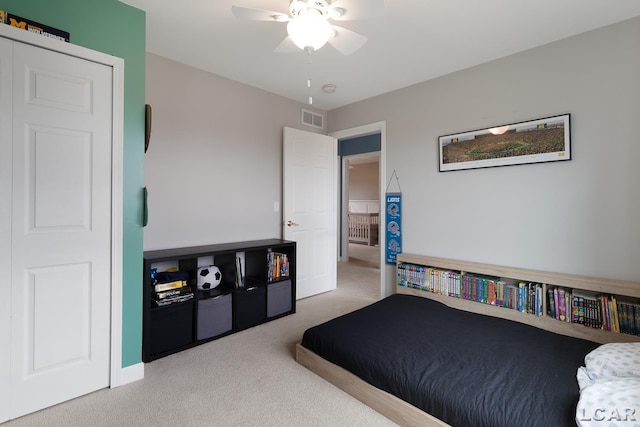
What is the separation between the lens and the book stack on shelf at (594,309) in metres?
2.13

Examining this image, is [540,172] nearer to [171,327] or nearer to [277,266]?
[277,266]

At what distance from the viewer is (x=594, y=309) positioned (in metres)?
2.27

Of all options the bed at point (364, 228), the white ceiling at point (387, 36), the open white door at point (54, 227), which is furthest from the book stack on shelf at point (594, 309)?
the bed at point (364, 228)

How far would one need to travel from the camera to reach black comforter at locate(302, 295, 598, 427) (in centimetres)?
140

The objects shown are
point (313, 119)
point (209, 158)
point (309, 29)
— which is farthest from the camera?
point (313, 119)

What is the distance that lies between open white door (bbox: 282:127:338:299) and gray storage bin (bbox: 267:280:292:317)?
19.4 inches

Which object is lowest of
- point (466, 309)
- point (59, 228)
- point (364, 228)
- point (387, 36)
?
point (466, 309)

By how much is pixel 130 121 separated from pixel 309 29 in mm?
1352

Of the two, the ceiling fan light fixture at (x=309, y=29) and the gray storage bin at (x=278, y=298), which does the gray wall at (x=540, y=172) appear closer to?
the gray storage bin at (x=278, y=298)

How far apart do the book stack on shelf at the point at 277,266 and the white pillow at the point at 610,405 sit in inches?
98.7

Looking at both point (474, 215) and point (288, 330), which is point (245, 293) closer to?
point (288, 330)

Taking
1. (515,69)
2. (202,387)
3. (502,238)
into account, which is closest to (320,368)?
(202,387)

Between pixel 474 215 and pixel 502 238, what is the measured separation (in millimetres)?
330

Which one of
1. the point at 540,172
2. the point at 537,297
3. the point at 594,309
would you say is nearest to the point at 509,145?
the point at 540,172
